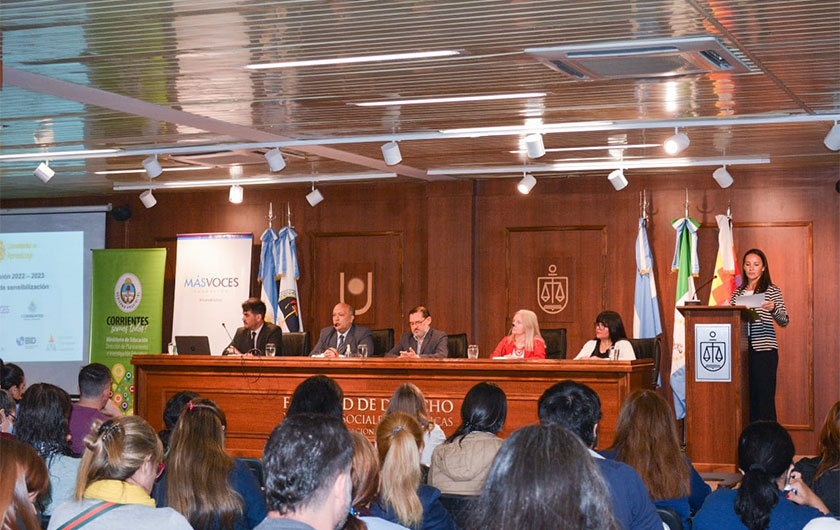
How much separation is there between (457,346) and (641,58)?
172 inches

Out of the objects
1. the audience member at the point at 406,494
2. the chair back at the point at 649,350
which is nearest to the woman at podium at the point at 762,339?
the chair back at the point at 649,350

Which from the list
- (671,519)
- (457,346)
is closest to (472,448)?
(671,519)

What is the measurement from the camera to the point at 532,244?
38.6 feet

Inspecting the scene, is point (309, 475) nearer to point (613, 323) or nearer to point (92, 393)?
point (92, 393)

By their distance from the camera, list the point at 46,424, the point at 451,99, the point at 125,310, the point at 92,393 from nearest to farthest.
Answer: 1. the point at 46,424
2. the point at 92,393
3. the point at 451,99
4. the point at 125,310

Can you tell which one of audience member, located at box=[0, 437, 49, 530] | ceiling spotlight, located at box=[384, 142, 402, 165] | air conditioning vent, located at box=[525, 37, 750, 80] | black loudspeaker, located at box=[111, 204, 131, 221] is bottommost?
audience member, located at box=[0, 437, 49, 530]

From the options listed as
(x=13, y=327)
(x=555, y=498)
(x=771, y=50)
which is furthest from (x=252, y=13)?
(x=13, y=327)

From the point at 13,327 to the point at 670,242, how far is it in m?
8.24

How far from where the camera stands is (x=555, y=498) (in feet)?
5.77

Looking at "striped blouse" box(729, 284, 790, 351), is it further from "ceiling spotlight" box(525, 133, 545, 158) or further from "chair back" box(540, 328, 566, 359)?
"ceiling spotlight" box(525, 133, 545, 158)

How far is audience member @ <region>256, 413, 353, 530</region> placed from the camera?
2.04 meters

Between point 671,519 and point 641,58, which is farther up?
point 641,58

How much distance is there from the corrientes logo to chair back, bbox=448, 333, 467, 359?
4.75 m

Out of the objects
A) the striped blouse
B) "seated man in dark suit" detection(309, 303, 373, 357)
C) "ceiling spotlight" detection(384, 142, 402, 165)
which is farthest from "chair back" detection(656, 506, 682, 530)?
"seated man in dark suit" detection(309, 303, 373, 357)
